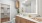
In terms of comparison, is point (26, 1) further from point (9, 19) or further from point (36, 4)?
point (9, 19)

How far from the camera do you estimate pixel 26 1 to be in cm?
341

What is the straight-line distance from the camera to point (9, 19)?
3402mm

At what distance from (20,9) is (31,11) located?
53cm

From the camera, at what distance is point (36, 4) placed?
11.3 feet

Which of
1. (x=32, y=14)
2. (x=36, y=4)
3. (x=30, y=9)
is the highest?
(x=36, y=4)

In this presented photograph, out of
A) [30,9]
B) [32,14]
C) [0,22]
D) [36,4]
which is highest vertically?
[36,4]

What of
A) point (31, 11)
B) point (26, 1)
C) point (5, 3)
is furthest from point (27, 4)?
point (5, 3)

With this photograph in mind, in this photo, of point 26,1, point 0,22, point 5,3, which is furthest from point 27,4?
point 0,22

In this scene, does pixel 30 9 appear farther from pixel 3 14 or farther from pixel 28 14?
pixel 3 14

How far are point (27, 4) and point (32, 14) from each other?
53 centimetres

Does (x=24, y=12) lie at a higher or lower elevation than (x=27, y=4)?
lower

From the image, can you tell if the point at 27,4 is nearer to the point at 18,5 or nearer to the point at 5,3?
the point at 18,5

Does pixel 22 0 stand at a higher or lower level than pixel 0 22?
higher

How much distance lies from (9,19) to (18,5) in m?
0.79
